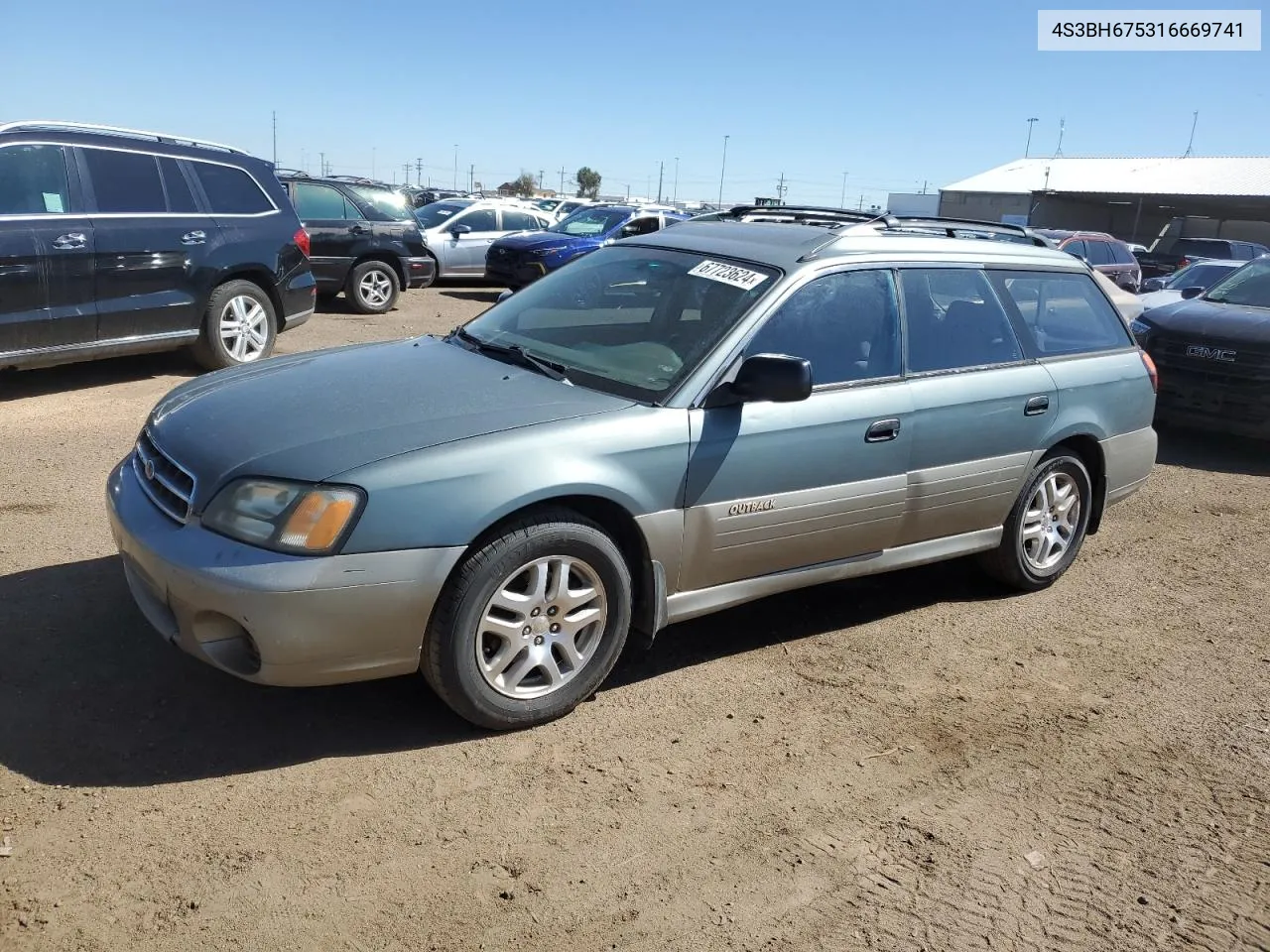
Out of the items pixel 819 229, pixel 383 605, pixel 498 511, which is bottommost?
pixel 383 605

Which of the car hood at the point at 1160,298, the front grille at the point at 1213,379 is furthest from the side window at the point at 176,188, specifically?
the car hood at the point at 1160,298

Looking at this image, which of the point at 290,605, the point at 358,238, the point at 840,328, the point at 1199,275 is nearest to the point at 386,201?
the point at 358,238

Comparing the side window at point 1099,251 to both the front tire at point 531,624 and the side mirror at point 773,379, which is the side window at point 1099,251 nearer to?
the side mirror at point 773,379

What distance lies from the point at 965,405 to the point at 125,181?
6.43 metres

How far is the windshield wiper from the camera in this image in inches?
162

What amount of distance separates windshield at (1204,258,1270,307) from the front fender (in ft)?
25.6

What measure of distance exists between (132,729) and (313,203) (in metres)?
11.0

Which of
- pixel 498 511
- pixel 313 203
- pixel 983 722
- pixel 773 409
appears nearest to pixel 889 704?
pixel 983 722

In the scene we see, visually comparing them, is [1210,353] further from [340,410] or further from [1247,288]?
[340,410]

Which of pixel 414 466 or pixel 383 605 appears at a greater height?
pixel 414 466

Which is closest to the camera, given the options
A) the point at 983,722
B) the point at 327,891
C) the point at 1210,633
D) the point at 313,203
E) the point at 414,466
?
the point at 327,891

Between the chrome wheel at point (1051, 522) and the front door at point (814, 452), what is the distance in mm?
1070

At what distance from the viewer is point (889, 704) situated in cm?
411

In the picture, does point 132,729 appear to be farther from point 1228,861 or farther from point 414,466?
point 1228,861
